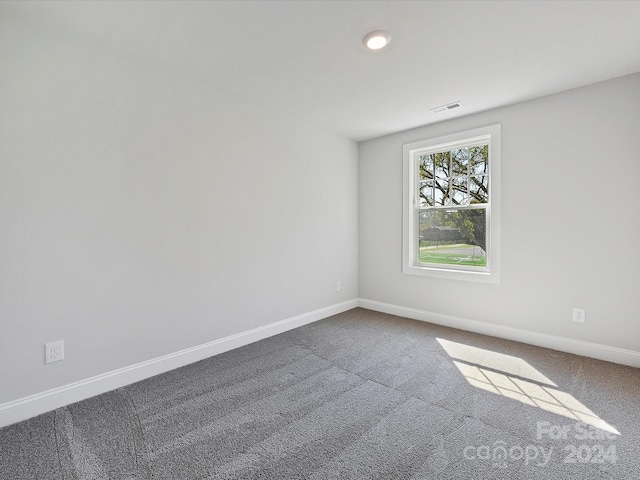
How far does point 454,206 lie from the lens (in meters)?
3.64

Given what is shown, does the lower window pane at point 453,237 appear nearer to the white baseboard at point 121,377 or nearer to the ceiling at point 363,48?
the ceiling at point 363,48

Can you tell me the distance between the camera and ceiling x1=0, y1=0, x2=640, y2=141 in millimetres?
1800

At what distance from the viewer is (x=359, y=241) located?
4465 mm

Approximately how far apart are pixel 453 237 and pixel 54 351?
12.6ft

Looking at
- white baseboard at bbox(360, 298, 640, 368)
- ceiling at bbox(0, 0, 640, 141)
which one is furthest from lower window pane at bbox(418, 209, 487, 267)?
ceiling at bbox(0, 0, 640, 141)

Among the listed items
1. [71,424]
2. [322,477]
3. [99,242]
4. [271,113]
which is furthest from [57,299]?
[271,113]

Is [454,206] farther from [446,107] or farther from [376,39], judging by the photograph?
[376,39]

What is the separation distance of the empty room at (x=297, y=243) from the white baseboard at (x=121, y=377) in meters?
0.02

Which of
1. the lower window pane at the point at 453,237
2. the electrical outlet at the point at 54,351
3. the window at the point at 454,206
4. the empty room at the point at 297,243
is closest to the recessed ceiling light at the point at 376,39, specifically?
the empty room at the point at 297,243

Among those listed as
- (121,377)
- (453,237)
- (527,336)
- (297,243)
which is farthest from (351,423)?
(453,237)

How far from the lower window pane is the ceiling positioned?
128 centimetres

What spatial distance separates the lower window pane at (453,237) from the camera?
3469 mm

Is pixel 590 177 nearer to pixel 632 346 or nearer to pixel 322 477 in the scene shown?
pixel 632 346

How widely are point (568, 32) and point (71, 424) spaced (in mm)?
3940
